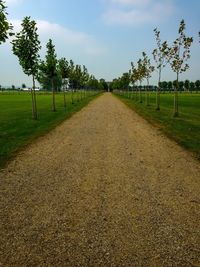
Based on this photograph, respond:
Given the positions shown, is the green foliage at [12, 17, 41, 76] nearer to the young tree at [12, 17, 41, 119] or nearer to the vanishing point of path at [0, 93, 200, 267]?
the young tree at [12, 17, 41, 119]

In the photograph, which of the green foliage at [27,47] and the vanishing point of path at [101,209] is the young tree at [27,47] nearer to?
the green foliage at [27,47]

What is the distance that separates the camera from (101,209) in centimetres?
689

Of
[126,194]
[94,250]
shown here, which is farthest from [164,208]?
[94,250]

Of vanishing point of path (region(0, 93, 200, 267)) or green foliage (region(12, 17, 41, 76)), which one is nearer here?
→ vanishing point of path (region(0, 93, 200, 267))

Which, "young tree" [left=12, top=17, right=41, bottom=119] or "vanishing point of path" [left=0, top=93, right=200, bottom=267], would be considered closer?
"vanishing point of path" [left=0, top=93, right=200, bottom=267]

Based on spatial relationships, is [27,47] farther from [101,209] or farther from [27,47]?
[101,209]

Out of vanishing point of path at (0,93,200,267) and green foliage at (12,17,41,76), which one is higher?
green foliage at (12,17,41,76)

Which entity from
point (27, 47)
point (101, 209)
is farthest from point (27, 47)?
point (101, 209)

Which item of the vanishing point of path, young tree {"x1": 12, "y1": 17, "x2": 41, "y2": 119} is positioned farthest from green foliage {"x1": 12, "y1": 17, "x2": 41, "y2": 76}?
the vanishing point of path

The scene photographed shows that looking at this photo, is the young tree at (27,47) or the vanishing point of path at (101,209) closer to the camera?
the vanishing point of path at (101,209)

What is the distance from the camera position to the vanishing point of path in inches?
201

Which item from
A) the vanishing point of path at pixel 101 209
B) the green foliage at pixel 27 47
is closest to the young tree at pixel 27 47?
the green foliage at pixel 27 47

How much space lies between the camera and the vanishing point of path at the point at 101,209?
16.7 ft

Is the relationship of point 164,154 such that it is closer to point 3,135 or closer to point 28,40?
point 3,135
